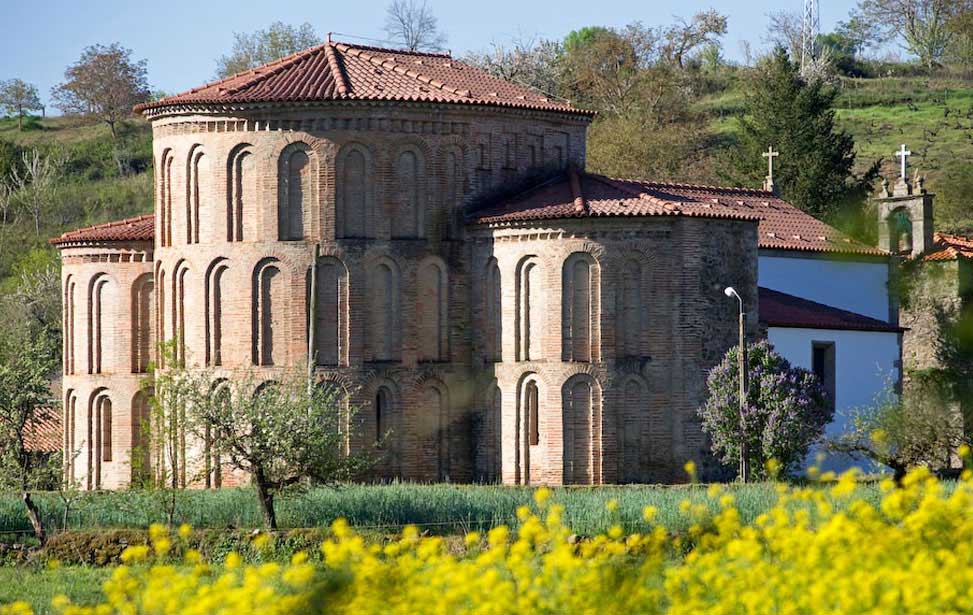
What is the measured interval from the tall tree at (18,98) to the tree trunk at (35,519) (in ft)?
266

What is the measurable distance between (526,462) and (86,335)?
12.1 meters

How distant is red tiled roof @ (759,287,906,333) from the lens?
42.7 metres

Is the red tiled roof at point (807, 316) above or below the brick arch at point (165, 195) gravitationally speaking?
below

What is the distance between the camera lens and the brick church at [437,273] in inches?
1537

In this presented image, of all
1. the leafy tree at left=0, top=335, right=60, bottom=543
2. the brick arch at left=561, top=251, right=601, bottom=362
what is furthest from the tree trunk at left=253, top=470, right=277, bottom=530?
the brick arch at left=561, top=251, right=601, bottom=362

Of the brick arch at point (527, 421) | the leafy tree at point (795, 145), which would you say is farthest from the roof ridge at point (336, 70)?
the leafy tree at point (795, 145)

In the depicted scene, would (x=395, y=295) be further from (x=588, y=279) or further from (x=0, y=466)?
(x=0, y=466)

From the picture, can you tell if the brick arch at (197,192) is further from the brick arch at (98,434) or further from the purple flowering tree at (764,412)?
the purple flowering tree at (764,412)

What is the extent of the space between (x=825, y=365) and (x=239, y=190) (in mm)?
15592

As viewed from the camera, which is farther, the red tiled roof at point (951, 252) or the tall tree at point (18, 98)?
the tall tree at point (18, 98)

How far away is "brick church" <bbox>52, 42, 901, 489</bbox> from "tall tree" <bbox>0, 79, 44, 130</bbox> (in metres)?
69.1

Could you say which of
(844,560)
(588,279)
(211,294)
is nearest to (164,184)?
(211,294)

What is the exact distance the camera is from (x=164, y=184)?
4138 centimetres

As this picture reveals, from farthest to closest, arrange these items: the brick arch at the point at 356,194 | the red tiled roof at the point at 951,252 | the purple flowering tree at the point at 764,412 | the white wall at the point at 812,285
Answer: the white wall at the point at 812,285 → the brick arch at the point at 356,194 → the purple flowering tree at the point at 764,412 → the red tiled roof at the point at 951,252
